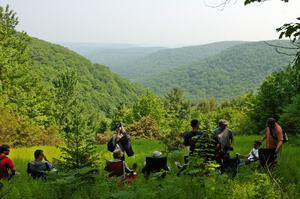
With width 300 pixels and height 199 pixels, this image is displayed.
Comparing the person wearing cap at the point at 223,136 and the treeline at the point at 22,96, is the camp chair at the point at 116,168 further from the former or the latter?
the treeline at the point at 22,96

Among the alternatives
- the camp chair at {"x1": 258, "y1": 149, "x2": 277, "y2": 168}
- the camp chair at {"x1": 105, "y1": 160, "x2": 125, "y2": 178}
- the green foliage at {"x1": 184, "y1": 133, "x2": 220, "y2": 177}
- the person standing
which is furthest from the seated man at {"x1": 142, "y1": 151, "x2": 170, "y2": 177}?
the person standing

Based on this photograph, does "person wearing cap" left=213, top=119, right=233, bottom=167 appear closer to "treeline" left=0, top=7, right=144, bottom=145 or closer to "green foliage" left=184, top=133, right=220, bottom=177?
"green foliage" left=184, top=133, right=220, bottom=177

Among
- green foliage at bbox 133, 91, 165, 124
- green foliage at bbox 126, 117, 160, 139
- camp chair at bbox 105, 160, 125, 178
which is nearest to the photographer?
camp chair at bbox 105, 160, 125, 178

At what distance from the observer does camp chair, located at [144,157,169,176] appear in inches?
398

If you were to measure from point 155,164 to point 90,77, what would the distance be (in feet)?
457

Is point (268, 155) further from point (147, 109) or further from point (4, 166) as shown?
point (147, 109)

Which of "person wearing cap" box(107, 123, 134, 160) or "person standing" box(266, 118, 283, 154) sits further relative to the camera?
"person wearing cap" box(107, 123, 134, 160)

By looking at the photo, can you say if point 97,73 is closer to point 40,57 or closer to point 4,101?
point 40,57

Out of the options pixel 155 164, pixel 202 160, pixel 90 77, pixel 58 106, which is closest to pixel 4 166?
pixel 155 164

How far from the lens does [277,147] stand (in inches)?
406

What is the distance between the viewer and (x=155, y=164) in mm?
10195

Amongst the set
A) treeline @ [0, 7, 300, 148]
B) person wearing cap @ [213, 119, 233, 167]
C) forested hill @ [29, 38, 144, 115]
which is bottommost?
forested hill @ [29, 38, 144, 115]

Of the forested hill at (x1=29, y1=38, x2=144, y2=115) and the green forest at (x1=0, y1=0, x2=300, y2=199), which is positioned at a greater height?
the green forest at (x1=0, y1=0, x2=300, y2=199)

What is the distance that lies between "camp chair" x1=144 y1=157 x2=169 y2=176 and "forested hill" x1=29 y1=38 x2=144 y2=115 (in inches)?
4407
